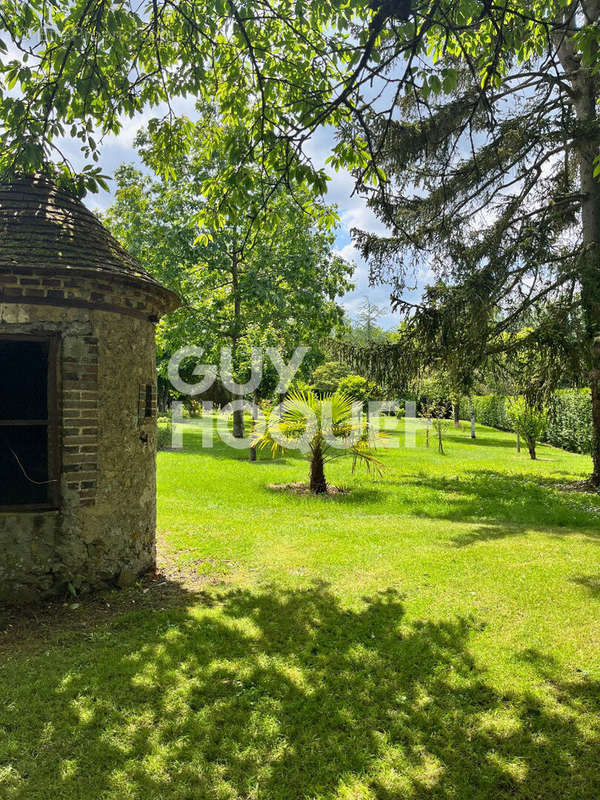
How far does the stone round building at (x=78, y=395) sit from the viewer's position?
485 centimetres

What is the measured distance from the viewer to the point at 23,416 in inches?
247

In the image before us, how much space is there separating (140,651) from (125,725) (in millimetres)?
968

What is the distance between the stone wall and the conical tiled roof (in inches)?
17.0

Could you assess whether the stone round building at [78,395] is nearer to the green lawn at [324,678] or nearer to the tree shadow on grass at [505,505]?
the green lawn at [324,678]

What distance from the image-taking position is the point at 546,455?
71.2ft

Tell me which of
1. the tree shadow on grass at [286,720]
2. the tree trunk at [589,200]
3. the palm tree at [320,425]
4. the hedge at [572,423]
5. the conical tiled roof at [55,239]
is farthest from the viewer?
the hedge at [572,423]

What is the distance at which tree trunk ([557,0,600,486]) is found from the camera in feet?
31.3

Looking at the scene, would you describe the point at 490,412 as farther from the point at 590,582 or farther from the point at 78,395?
the point at 78,395

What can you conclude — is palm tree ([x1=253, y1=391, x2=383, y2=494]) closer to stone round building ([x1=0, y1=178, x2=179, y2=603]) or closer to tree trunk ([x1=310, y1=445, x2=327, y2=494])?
tree trunk ([x1=310, y1=445, x2=327, y2=494])

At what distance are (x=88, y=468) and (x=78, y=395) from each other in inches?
31.2

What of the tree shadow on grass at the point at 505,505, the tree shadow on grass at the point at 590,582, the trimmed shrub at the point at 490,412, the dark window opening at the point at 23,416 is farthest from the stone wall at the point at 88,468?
the trimmed shrub at the point at 490,412

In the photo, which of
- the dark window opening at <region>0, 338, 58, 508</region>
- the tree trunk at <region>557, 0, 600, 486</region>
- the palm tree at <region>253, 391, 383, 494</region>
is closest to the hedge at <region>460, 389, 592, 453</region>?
the tree trunk at <region>557, 0, 600, 486</region>

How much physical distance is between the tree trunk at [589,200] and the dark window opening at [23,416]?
32.4 feet

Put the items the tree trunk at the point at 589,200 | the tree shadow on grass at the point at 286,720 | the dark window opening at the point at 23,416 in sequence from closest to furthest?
the tree shadow on grass at the point at 286,720, the dark window opening at the point at 23,416, the tree trunk at the point at 589,200
